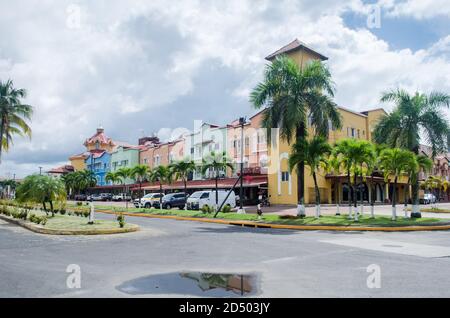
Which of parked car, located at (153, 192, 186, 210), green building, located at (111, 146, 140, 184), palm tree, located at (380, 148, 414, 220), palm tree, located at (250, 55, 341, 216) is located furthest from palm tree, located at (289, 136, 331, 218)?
green building, located at (111, 146, 140, 184)

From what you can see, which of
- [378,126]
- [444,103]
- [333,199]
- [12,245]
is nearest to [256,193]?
[333,199]

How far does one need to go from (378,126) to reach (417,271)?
18.5 m

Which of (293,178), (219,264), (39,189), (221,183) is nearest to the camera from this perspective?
(219,264)

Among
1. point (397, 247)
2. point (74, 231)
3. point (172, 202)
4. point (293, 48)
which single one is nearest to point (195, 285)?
point (397, 247)

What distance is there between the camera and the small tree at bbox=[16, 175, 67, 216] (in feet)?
68.6

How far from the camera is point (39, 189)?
20922 millimetres

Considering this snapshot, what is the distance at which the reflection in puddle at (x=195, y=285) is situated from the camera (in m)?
6.79

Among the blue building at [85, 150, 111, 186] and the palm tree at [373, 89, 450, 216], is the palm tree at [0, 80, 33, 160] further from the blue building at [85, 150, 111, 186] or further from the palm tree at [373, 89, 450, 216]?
the blue building at [85, 150, 111, 186]

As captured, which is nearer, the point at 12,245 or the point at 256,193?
the point at 12,245

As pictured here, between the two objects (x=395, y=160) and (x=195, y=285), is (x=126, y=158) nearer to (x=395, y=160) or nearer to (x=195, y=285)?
(x=395, y=160)

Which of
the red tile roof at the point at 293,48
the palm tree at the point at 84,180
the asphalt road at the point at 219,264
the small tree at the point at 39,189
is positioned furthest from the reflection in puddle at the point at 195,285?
the palm tree at the point at 84,180

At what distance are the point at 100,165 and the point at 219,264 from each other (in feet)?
260
